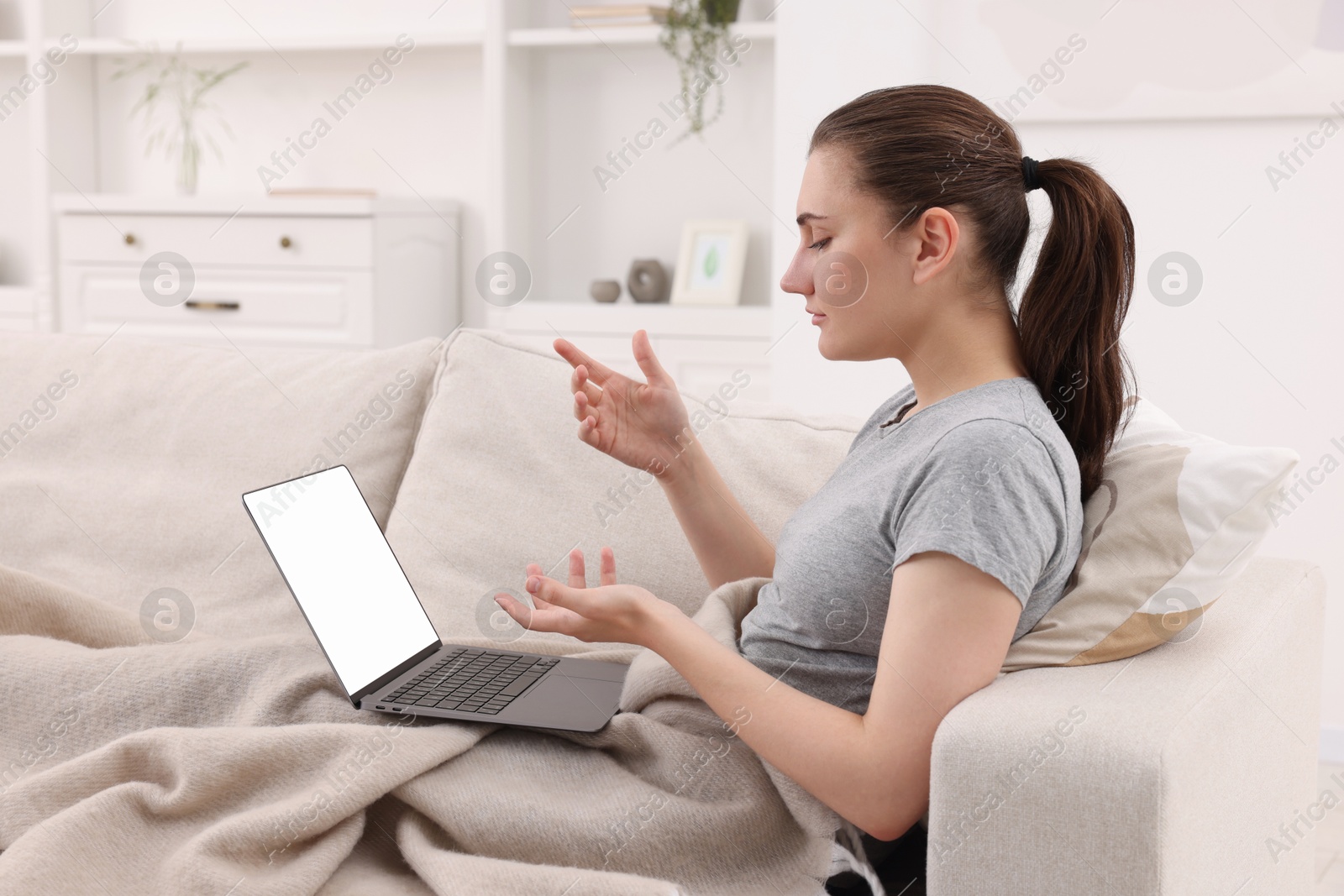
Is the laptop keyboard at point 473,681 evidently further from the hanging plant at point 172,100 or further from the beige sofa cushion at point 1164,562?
the hanging plant at point 172,100

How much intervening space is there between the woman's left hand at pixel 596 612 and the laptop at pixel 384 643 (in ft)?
0.34

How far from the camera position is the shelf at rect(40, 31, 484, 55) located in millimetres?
3318

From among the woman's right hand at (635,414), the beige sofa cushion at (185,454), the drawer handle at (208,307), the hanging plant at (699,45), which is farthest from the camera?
the drawer handle at (208,307)

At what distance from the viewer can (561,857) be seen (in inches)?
38.2

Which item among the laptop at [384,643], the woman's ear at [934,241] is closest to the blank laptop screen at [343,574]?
the laptop at [384,643]

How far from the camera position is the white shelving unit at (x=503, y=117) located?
126 inches

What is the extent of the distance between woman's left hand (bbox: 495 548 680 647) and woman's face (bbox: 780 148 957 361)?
0.99 feet

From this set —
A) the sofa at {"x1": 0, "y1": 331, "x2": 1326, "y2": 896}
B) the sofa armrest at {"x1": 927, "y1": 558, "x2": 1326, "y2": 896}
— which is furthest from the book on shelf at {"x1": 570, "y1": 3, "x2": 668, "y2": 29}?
the sofa armrest at {"x1": 927, "y1": 558, "x2": 1326, "y2": 896}

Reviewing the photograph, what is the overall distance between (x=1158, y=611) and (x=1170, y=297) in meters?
1.57

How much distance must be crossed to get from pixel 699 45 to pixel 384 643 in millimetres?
2373

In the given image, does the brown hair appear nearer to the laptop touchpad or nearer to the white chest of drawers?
the laptop touchpad

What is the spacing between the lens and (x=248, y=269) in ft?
10.6

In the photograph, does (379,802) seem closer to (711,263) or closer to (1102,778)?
(1102,778)

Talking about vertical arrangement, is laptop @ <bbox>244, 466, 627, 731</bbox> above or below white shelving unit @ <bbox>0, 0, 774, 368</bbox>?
below
